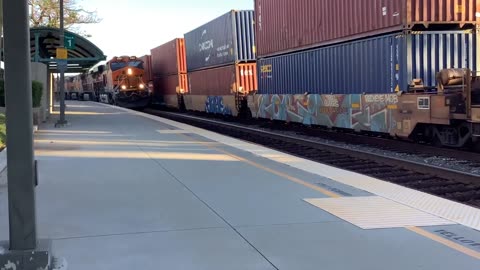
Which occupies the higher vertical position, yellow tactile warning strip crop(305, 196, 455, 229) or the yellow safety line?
yellow tactile warning strip crop(305, 196, 455, 229)

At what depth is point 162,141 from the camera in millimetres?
14242

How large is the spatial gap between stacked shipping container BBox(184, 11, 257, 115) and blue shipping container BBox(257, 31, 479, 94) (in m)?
6.75

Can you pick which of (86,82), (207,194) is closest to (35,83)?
(207,194)

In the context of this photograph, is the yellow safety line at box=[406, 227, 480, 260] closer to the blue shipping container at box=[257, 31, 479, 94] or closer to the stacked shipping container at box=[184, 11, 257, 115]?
the blue shipping container at box=[257, 31, 479, 94]

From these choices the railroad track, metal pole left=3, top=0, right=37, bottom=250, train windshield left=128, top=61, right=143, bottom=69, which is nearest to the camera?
metal pole left=3, top=0, right=37, bottom=250

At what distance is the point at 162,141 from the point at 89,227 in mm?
8628

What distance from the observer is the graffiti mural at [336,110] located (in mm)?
13906

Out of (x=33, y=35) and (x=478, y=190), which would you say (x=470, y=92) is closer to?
(x=478, y=190)

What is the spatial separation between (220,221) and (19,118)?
2.47 meters

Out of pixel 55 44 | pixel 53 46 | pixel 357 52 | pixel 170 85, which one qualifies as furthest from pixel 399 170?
pixel 170 85

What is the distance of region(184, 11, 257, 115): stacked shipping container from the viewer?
80.4ft

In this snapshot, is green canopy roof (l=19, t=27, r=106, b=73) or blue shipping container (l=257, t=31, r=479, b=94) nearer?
blue shipping container (l=257, t=31, r=479, b=94)

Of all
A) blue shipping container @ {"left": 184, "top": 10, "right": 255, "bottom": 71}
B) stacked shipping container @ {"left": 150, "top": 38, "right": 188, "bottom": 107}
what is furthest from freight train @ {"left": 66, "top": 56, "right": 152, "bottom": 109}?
blue shipping container @ {"left": 184, "top": 10, "right": 255, "bottom": 71}

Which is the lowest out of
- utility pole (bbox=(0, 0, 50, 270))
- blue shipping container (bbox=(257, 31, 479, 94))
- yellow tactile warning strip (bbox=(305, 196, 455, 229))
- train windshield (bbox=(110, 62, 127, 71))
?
yellow tactile warning strip (bbox=(305, 196, 455, 229))
